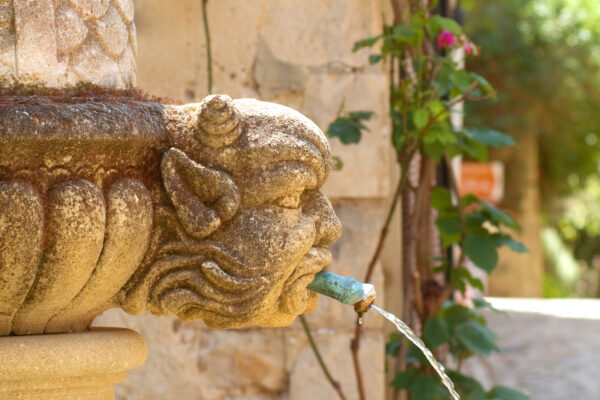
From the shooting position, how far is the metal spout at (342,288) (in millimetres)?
1552

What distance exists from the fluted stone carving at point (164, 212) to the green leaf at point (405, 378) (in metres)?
1.54

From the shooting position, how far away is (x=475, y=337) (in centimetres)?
307

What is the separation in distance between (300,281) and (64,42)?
21.1 inches

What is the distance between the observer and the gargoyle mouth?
4.85 feet

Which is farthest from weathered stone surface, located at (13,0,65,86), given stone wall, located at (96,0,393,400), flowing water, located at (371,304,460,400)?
stone wall, located at (96,0,393,400)

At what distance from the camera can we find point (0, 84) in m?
1.41

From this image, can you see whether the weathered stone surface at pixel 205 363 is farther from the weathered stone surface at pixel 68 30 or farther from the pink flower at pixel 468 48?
the weathered stone surface at pixel 68 30

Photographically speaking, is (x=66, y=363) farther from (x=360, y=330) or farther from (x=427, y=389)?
(x=427, y=389)

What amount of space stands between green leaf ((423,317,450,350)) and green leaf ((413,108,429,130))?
68 cm

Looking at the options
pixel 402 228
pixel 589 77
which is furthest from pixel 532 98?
pixel 402 228

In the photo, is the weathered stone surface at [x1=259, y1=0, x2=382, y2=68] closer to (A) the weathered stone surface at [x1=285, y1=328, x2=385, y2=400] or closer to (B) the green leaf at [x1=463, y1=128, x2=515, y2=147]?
(B) the green leaf at [x1=463, y1=128, x2=515, y2=147]

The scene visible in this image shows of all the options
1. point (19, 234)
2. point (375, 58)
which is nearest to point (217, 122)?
point (19, 234)

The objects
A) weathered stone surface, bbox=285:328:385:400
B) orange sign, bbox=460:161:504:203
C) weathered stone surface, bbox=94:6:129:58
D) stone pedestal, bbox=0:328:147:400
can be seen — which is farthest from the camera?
orange sign, bbox=460:161:504:203

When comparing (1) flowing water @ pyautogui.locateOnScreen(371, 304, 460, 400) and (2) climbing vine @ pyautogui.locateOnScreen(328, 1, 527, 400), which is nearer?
(1) flowing water @ pyautogui.locateOnScreen(371, 304, 460, 400)
